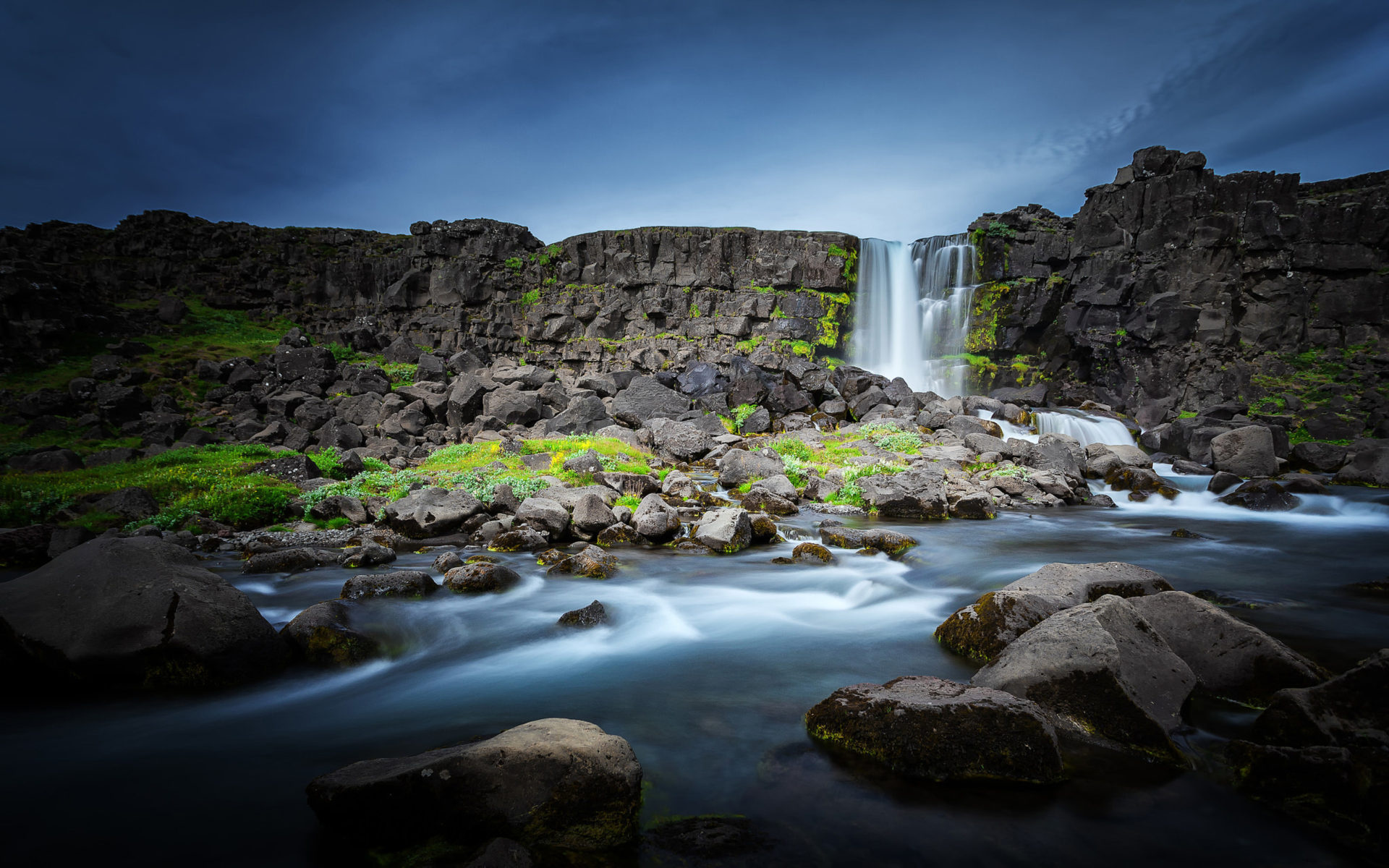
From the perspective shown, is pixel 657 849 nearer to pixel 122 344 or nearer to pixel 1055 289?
pixel 1055 289

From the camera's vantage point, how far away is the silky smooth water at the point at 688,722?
10.9 ft

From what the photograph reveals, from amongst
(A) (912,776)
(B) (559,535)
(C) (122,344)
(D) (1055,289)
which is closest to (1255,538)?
(A) (912,776)

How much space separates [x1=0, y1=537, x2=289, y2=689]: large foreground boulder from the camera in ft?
16.5

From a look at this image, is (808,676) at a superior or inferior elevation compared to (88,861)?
inferior

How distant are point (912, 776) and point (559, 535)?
344 inches

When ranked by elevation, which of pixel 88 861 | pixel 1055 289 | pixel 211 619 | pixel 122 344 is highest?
pixel 1055 289

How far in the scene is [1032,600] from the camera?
5785 mm

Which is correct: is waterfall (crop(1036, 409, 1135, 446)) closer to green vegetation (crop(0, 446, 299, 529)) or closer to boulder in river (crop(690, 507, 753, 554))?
boulder in river (crop(690, 507, 753, 554))

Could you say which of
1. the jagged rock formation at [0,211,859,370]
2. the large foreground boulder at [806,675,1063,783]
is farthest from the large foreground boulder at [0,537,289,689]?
the jagged rock formation at [0,211,859,370]

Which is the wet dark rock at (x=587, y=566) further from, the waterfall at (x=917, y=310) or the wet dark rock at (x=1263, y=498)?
the waterfall at (x=917, y=310)

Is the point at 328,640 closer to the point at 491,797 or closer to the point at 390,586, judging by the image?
the point at 390,586

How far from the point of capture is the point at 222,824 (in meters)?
3.52

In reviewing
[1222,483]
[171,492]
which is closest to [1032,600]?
[1222,483]

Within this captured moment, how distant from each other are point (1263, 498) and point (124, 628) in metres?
20.7
